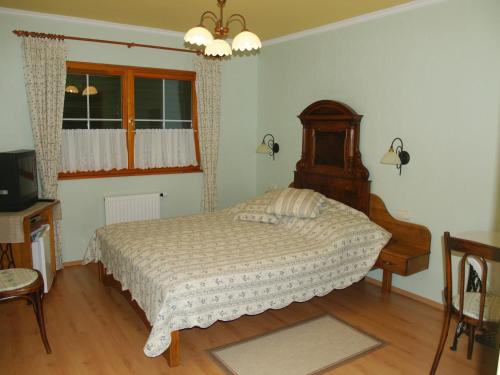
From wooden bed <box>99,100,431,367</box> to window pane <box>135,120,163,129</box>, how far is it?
5.41ft

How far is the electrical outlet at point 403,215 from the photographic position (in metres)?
3.72

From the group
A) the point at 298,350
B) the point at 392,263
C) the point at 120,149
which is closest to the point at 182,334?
the point at 298,350

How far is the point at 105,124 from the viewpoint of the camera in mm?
4617

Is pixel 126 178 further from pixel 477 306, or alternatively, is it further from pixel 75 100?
pixel 477 306

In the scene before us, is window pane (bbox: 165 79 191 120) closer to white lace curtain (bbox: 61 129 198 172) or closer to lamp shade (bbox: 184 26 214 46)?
white lace curtain (bbox: 61 129 198 172)

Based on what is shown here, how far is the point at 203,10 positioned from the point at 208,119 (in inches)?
57.5

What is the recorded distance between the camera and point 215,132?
5129mm

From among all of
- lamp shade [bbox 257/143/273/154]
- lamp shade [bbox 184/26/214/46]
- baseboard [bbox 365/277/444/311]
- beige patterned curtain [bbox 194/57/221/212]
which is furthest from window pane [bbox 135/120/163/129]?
baseboard [bbox 365/277/444/311]

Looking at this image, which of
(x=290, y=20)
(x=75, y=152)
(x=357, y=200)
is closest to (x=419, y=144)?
(x=357, y=200)

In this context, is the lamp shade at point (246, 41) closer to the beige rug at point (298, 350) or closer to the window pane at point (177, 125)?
the beige rug at point (298, 350)

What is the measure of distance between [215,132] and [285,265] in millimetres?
2529

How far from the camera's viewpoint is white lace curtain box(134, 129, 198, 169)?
481 centimetres

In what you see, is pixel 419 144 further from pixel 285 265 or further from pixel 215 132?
pixel 215 132

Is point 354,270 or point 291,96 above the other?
point 291,96
